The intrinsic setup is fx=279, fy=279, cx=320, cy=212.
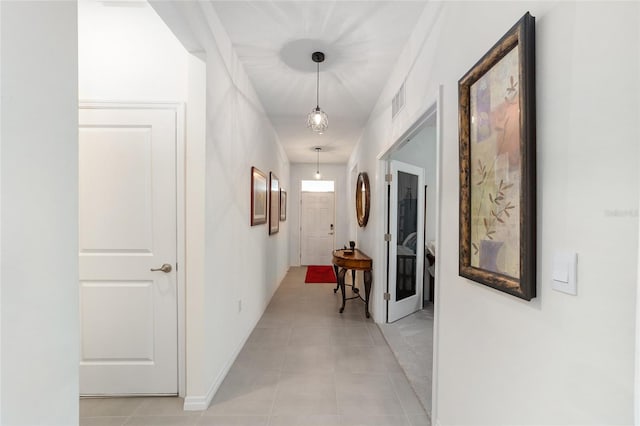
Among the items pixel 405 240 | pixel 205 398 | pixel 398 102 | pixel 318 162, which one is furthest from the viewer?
pixel 318 162

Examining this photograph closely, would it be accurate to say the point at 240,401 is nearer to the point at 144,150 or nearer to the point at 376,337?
the point at 376,337

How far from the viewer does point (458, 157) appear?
1408 millimetres

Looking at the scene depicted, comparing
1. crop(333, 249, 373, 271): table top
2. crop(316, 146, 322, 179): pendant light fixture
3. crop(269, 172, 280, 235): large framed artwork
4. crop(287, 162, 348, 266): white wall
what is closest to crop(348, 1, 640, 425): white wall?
crop(333, 249, 373, 271): table top

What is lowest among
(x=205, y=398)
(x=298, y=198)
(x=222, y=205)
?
(x=205, y=398)

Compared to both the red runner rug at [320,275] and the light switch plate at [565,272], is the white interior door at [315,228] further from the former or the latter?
the light switch plate at [565,272]

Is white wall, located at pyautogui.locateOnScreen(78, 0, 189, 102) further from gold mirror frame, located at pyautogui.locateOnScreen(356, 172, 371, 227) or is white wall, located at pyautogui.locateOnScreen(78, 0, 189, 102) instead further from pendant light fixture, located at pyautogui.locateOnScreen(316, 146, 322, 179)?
pendant light fixture, located at pyautogui.locateOnScreen(316, 146, 322, 179)

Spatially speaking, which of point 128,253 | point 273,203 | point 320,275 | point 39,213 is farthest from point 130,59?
point 320,275

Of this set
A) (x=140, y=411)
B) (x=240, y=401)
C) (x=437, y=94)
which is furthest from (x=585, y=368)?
(x=140, y=411)

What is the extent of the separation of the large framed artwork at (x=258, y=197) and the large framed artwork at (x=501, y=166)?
7.43ft

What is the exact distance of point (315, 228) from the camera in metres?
7.21

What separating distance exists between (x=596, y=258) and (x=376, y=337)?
2595 millimetres

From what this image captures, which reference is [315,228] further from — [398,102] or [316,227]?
[398,102]

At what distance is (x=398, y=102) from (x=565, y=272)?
2.07 metres

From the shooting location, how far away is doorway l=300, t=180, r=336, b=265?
23.6ft
